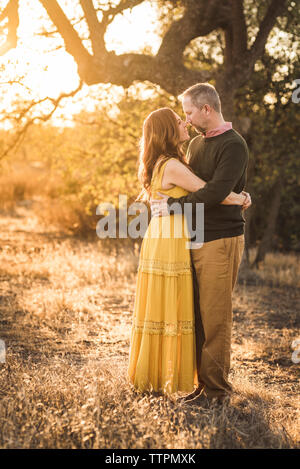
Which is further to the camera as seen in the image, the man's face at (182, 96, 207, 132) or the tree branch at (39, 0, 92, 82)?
the tree branch at (39, 0, 92, 82)

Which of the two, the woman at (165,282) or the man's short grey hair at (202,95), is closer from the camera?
the man's short grey hair at (202,95)

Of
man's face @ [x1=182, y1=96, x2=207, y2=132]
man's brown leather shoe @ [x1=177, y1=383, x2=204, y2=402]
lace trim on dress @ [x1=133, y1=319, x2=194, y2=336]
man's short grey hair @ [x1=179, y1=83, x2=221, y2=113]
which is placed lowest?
man's brown leather shoe @ [x1=177, y1=383, x2=204, y2=402]

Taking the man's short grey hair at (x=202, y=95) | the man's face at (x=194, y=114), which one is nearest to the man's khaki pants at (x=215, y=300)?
the man's face at (x=194, y=114)

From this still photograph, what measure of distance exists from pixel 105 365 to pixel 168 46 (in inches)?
199

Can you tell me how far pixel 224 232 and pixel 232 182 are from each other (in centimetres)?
38

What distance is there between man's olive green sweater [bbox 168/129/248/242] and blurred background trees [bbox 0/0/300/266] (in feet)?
7.57

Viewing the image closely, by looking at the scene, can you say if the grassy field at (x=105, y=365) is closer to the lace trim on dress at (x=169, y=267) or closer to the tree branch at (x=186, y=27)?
the lace trim on dress at (x=169, y=267)

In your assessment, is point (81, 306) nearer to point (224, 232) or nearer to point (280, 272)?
point (224, 232)

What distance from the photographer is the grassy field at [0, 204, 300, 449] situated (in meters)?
3.02

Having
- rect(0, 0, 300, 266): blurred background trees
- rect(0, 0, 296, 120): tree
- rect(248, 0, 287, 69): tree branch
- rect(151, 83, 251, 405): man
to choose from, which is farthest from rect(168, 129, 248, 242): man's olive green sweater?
rect(248, 0, 287, 69): tree branch

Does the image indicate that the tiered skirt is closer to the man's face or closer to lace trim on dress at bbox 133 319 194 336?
lace trim on dress at bbox 133 319 194 336

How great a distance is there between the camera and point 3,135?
934cm

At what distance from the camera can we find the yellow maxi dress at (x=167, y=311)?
3.65 m

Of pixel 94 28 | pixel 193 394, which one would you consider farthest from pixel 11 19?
pixel 193 394
